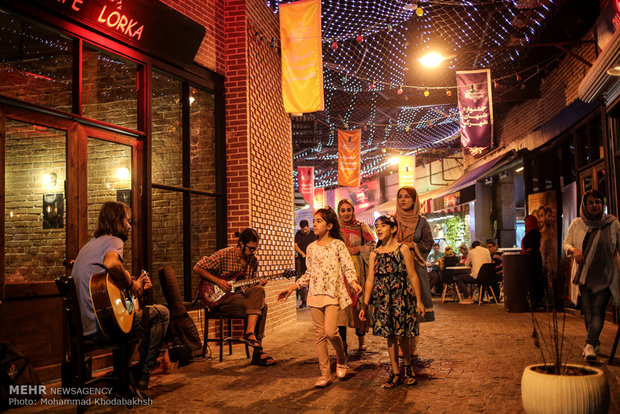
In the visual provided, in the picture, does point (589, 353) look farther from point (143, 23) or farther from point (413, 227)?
point (143, 23)

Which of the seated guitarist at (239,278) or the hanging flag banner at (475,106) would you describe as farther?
the hanging flag banner at (475,106)

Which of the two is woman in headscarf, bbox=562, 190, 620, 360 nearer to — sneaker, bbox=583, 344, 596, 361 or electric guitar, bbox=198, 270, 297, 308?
sneaker, bbox=583, 344, 596, 361

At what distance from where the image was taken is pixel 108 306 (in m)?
4.67

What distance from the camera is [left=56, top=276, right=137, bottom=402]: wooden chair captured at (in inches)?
180

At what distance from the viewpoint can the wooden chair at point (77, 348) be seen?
456cm

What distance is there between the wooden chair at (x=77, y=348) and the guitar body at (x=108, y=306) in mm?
131

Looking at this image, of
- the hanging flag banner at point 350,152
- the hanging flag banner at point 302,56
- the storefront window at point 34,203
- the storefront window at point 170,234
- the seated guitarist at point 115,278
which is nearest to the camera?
the seated guitarist at point 115,278

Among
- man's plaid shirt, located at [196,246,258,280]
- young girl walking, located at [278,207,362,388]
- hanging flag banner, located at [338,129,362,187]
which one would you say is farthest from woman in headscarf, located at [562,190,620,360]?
hanging flag banner, located at [338,129,362,187]

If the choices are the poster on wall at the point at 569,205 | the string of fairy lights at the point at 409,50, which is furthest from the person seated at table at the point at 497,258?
the string of fairy lights at the point at 409,50

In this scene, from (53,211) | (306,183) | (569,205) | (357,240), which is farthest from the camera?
(306,183)

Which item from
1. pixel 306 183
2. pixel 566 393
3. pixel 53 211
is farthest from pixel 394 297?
pixel 306 183

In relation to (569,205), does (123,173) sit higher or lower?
higher

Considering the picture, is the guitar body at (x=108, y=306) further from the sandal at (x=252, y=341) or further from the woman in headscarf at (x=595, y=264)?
the woman in headscarf at (x=595, y=264)

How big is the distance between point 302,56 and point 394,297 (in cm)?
510
